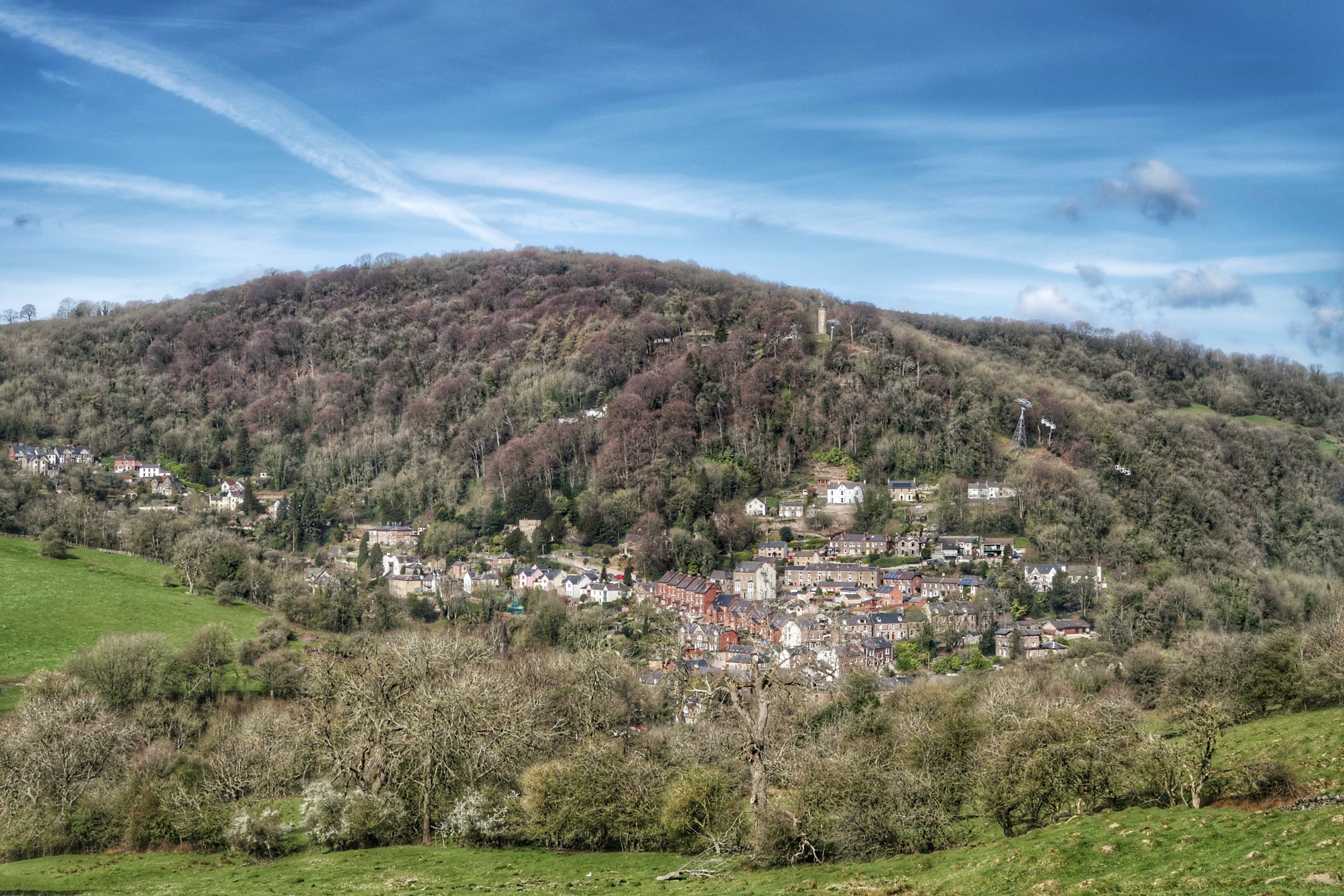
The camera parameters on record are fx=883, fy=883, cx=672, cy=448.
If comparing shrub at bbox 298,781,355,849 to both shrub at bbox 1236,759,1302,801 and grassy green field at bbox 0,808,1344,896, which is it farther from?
shrub at bbox 1236,759,1302,801

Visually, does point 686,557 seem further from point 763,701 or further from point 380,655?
point 763,701

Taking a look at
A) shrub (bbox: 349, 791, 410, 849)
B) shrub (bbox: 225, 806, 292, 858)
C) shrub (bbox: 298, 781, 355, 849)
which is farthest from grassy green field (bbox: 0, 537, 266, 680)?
shrub (bbox: 349, 791, 410, 849)

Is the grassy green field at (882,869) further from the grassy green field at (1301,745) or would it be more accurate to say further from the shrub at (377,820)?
the grassy green field at (1301,745)

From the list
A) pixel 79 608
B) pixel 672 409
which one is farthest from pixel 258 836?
pixel 672 409

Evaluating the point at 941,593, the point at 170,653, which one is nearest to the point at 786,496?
the point at 941,593

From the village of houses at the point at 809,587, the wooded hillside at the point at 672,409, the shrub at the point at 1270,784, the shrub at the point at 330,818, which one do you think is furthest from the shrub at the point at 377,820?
the wooded hillside at the point at 672,409

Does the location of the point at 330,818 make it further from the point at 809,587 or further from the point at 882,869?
the point at 809,587
